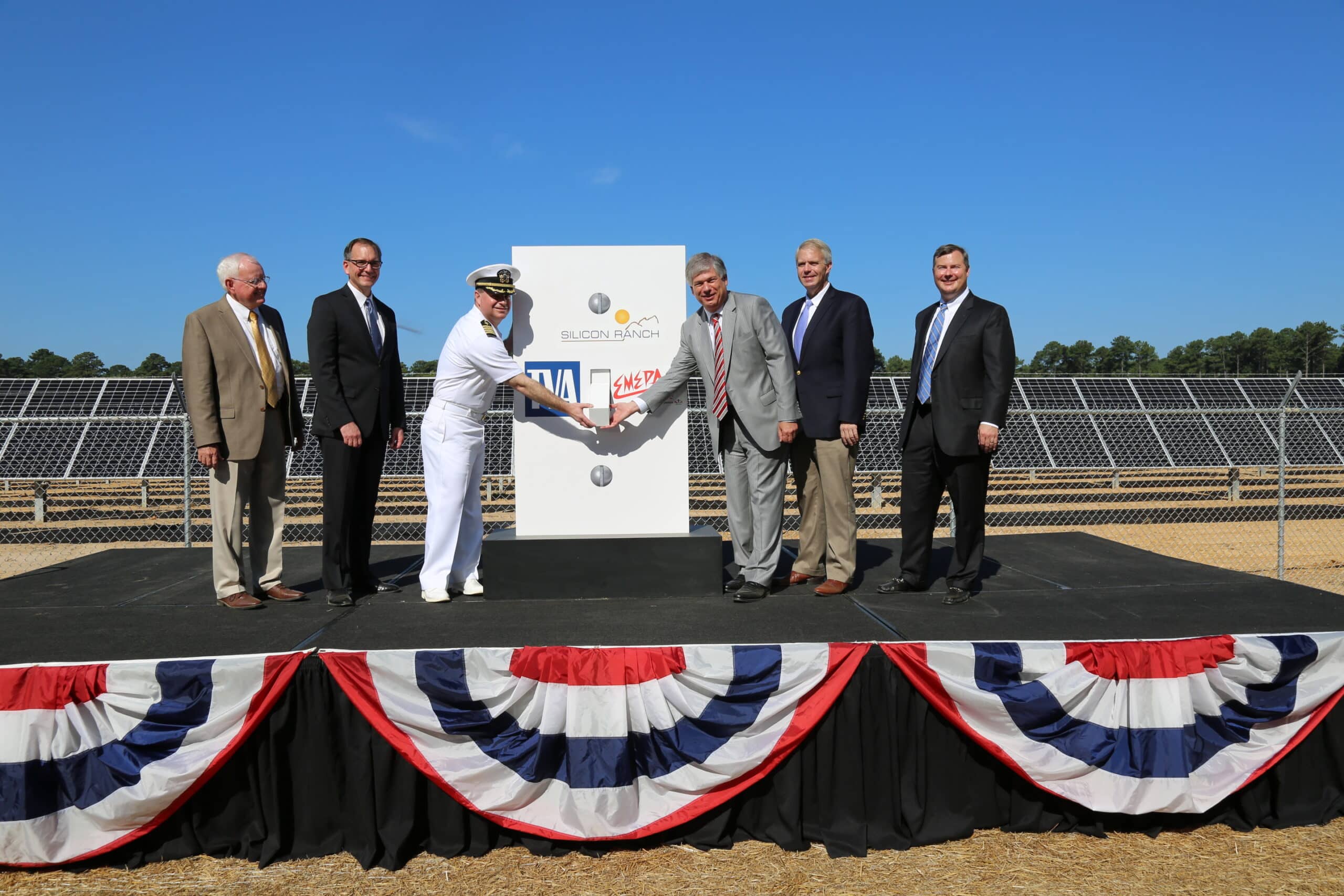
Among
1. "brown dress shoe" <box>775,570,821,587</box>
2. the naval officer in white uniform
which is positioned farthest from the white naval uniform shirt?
"brown dress shoe" <box>775,570,821,587</box>

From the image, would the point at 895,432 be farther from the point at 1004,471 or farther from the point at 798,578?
the point at 798,578

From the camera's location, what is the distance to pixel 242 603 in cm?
436

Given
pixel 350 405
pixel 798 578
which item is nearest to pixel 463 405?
pixel 350 405

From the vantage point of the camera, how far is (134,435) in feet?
55.8

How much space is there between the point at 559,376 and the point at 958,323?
2.17 metres

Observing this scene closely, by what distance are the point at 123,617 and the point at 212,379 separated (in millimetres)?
1266

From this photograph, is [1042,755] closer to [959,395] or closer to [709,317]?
[959,395]

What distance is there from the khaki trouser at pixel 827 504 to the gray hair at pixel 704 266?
106 cm

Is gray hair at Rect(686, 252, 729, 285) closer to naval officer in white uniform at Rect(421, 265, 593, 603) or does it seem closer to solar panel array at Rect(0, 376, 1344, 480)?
naval officer in white uniform at Rect(421, 265, 593, 603)

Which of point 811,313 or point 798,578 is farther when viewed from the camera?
point 798,578

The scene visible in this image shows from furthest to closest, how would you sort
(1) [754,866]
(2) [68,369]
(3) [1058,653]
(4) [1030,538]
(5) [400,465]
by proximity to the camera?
(2) [68,369], (5) [400,465], (4) [1030,538], (3) [1058,653], (1) [754,866]

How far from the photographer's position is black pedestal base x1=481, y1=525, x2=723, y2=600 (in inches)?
179


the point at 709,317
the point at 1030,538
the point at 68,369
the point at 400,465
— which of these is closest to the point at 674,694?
the point at 709,317

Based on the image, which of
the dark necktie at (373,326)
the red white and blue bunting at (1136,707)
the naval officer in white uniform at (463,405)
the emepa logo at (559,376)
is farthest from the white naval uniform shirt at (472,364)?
the red white and blue bunting at (1136,707)
